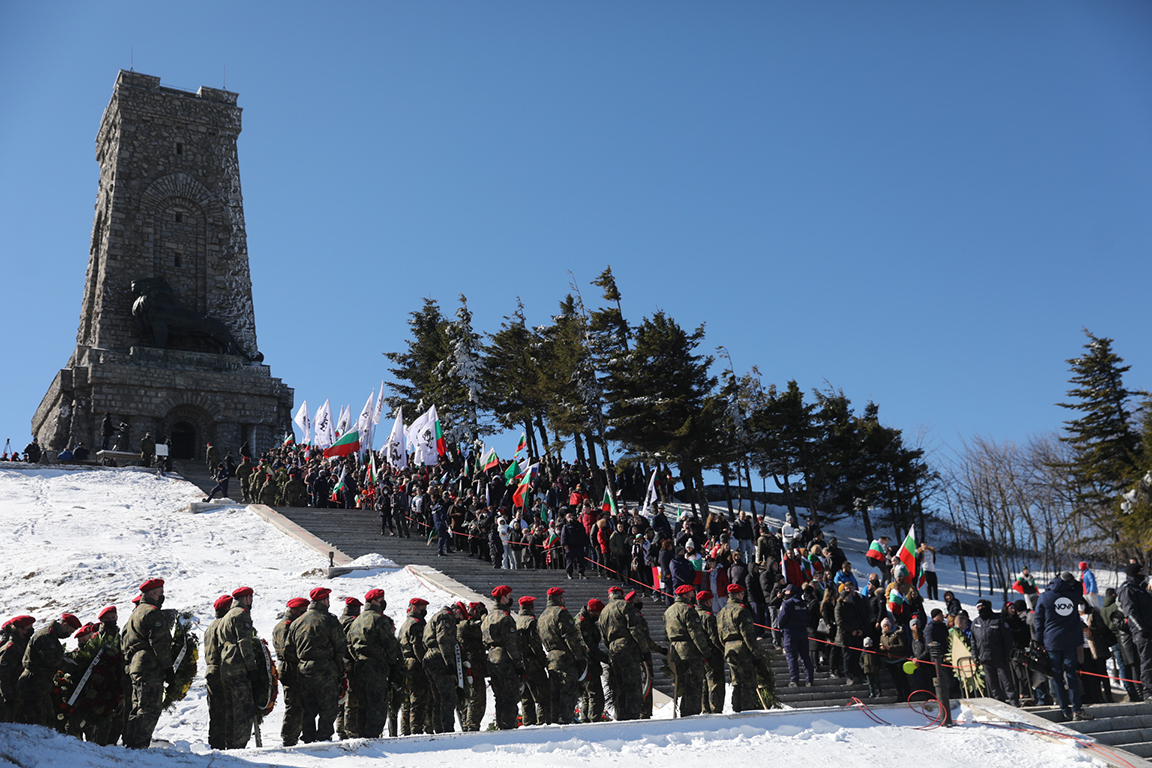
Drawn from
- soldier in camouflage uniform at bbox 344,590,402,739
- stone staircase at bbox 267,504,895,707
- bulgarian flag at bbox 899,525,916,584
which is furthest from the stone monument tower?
soldier in camouflage uniform at bbox 344,590,402,739

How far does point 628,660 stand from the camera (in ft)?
35.1

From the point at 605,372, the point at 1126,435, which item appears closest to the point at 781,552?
the point at 605,372

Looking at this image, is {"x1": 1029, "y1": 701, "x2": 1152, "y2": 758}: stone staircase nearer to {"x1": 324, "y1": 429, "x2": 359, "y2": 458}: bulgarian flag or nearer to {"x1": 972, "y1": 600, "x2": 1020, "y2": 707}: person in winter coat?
{"x1": 972, "y1": 600, "x2": 1020, "y2": 707}: person in winter coat

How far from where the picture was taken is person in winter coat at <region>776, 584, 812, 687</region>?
1332 centimetres

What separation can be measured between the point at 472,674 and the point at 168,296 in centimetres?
3802

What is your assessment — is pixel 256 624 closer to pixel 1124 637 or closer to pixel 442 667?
pixel 442 667

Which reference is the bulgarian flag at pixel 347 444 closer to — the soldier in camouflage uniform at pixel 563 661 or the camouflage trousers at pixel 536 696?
the camouflage trousers at pixel 536 696

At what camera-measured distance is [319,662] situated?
9281 millimetres

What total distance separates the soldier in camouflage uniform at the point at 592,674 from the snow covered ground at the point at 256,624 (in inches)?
48.1

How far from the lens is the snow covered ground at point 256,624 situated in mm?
8391

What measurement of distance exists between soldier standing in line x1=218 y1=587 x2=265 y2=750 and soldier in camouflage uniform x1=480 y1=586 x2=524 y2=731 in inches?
93.8

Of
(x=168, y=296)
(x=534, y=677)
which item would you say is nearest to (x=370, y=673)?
(x=534, y=677)

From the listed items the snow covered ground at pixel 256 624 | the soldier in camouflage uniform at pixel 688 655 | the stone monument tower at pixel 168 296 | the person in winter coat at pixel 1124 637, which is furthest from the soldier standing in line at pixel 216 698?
the stone monument tower at pixel 168 296

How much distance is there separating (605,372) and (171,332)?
2196 centimetres
